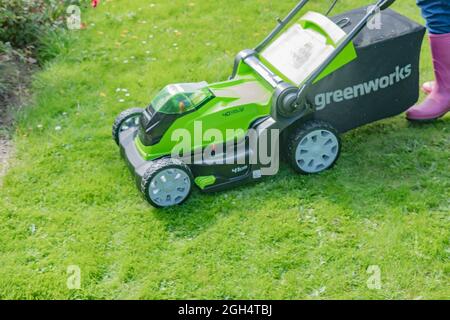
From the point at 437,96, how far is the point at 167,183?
5.28ft

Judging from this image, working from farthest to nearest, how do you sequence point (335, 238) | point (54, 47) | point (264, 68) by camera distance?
point (54, 47) < point (264, 68) < point (335, 238)

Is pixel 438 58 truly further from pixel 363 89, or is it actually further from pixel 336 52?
pixel 336 52

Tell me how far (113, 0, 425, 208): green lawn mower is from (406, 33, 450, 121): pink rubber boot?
10.9 inches

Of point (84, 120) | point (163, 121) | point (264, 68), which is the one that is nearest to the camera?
point (163, 121)

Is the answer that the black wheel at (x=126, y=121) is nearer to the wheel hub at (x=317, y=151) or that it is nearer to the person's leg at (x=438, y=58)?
the wheel hub at (x=317, y=151)

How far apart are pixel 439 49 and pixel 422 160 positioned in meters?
0.61

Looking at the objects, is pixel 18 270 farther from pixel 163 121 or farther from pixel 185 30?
pixel 185 30

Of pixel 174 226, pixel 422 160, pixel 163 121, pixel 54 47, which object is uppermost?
pixel 54 47

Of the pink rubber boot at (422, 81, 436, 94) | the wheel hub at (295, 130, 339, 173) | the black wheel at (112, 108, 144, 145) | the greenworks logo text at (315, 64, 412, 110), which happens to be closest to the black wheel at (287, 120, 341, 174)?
the wheel hub at (295, 130, 339, 173)

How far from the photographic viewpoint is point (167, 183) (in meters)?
2.87

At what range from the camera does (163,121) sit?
2.93m

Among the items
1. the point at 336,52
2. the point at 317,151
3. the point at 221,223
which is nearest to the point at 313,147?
the point at 317,151

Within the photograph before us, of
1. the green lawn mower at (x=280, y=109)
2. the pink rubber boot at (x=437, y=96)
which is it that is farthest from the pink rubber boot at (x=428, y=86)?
the green lawn mower at (x=280, y=109)

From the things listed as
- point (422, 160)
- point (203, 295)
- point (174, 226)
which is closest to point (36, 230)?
point (174, 226)
